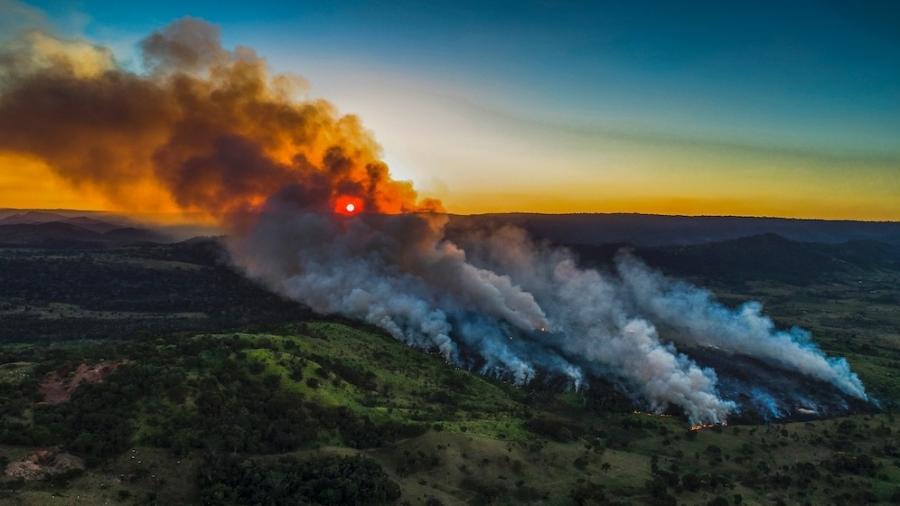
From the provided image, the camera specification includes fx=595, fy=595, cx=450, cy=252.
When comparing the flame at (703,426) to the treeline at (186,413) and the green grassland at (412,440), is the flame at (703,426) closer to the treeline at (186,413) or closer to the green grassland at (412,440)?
the green grassland at (412,440)

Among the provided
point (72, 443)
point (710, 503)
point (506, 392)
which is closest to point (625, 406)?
point (506, 392)

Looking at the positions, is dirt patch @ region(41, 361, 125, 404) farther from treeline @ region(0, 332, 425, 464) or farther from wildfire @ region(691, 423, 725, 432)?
wildfire @ region(691, 423, 725, 432)

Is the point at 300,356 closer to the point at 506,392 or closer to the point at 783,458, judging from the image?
the point at 506,392

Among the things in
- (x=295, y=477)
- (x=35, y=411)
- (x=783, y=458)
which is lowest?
(x=783, y=458)

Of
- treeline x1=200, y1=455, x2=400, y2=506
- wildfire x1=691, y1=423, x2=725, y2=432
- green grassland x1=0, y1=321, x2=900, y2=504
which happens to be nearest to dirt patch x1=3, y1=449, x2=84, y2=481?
green grassland x1=0, y1=321, x2=900, y2=504

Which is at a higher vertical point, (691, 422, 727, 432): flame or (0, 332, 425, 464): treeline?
(0, 332, 425, 464): treeline

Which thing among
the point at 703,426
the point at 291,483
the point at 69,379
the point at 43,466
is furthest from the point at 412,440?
the point at 703,426

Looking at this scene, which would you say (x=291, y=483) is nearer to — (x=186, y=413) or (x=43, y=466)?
(x=186, y=413)
